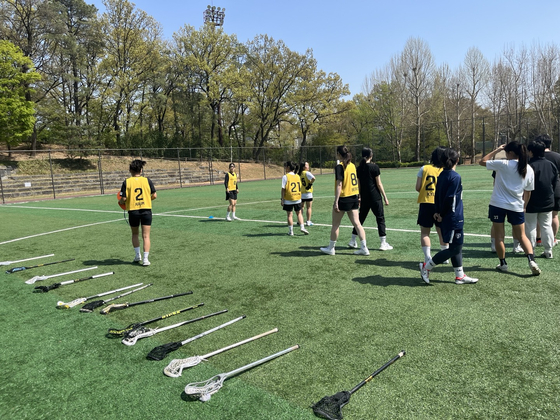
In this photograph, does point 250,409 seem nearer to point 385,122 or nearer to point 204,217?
point 204,217

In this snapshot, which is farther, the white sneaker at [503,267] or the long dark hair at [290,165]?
the long dark hair at [290,165]

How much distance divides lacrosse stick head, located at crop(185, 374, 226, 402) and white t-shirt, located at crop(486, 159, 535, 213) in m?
4.77

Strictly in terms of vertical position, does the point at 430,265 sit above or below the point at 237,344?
above

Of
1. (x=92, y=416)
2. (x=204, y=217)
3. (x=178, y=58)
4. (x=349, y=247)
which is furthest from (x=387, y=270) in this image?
(x=178, y=58)

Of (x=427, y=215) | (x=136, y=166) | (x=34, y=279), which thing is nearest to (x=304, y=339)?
(x=427, y=215)

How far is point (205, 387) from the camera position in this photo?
2.88 metres

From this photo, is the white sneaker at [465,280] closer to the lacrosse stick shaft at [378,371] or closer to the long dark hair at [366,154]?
the lacrosse stick shaft at [378,371]

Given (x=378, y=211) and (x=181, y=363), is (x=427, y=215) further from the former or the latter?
(x=181, y=363)

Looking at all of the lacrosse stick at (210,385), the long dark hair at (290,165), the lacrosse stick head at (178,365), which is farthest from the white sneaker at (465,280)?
the long dark hair at (290,165)

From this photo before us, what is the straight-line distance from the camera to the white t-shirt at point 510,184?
5.25m

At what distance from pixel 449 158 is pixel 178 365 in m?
4.30

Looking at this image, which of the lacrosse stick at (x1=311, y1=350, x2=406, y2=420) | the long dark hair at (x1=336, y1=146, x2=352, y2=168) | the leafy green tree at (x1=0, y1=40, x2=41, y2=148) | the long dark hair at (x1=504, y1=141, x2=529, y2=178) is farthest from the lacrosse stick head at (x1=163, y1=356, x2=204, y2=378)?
the leafy green tree at (x1=0, y1=40, x2=41, y2=148)

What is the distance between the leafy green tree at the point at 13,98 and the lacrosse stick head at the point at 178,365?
40.1 meters

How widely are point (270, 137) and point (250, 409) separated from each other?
210 ft
